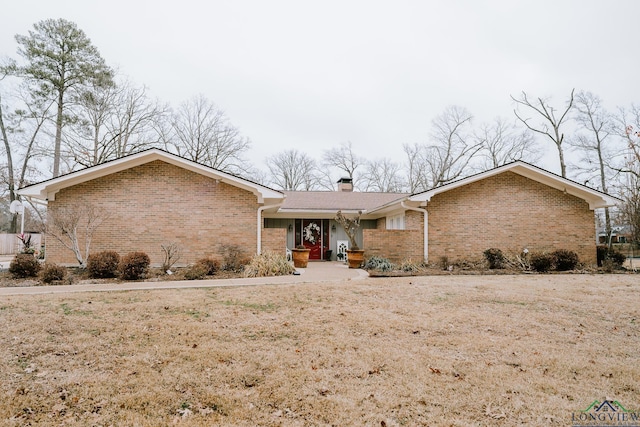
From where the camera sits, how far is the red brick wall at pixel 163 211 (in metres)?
12.6

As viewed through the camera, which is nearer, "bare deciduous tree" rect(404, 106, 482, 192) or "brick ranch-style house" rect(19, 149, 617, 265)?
"brick ranch-style house" rect(19, 149, 617, 265)

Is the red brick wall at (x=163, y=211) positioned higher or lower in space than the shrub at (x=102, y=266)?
higher

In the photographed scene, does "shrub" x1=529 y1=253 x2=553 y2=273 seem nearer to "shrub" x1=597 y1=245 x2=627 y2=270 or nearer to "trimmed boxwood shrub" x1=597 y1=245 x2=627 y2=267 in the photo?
"shrub" x1=597 y1=245 x2=627 y2=270

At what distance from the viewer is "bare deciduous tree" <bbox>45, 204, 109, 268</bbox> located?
11.0 m

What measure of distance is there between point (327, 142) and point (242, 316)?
38580 millimetres

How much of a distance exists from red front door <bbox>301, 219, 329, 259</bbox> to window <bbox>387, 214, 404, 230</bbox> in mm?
3334

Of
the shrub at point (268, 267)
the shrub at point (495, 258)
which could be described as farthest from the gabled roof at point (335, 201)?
the shrub at point (268, 267)

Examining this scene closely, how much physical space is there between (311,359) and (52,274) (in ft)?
26.7

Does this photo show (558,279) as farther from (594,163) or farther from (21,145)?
(21,145)

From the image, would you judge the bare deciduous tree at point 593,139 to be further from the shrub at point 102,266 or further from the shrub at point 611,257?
the shrub at point 102,266

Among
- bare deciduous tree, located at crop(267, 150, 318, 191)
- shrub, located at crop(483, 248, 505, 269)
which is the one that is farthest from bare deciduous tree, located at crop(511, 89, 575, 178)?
Answer: shrub, located at crop(483, 248, 505, 269)

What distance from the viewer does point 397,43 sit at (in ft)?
50.8

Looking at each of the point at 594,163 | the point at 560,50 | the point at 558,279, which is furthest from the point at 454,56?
the point at 594,163

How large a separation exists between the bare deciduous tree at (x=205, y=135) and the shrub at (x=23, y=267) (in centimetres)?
2125
